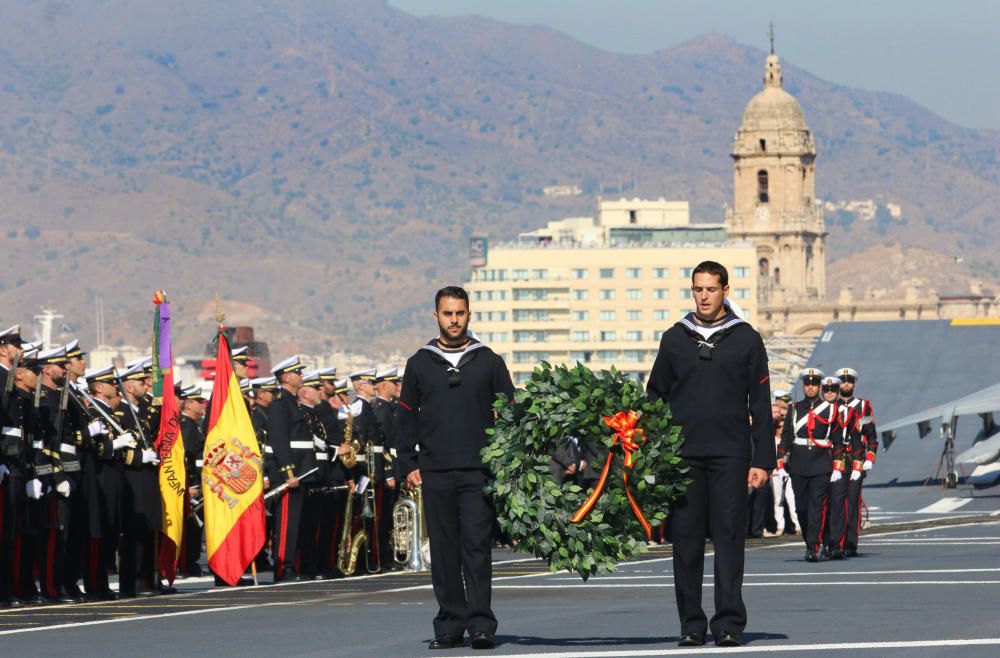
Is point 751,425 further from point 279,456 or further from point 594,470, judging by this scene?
point 279,456

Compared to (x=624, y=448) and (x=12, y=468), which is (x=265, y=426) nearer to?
(x=12, y=468)

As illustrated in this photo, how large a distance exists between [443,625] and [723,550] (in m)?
1.63

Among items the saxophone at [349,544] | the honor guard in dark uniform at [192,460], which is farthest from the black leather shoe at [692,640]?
the honor guard in dark uniform at [192,460]

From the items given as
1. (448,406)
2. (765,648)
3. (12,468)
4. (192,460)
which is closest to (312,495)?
(192,460)

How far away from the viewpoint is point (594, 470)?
1260 cm

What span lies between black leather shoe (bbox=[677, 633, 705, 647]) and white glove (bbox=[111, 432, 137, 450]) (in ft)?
25.6

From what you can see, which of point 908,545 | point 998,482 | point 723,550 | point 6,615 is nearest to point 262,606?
point 6,615

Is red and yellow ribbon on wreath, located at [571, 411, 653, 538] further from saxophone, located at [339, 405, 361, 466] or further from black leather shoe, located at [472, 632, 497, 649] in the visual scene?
saxophone, located at [339, 405, 361, 466]

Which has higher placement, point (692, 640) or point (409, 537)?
point (409, 537)

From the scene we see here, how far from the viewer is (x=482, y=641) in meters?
12.7

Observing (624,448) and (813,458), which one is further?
(813,458)

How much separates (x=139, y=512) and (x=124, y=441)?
2.20ft

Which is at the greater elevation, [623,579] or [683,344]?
[683,344]

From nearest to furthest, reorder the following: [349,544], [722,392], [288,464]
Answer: [722,392] < [288,464] < [349,544]
